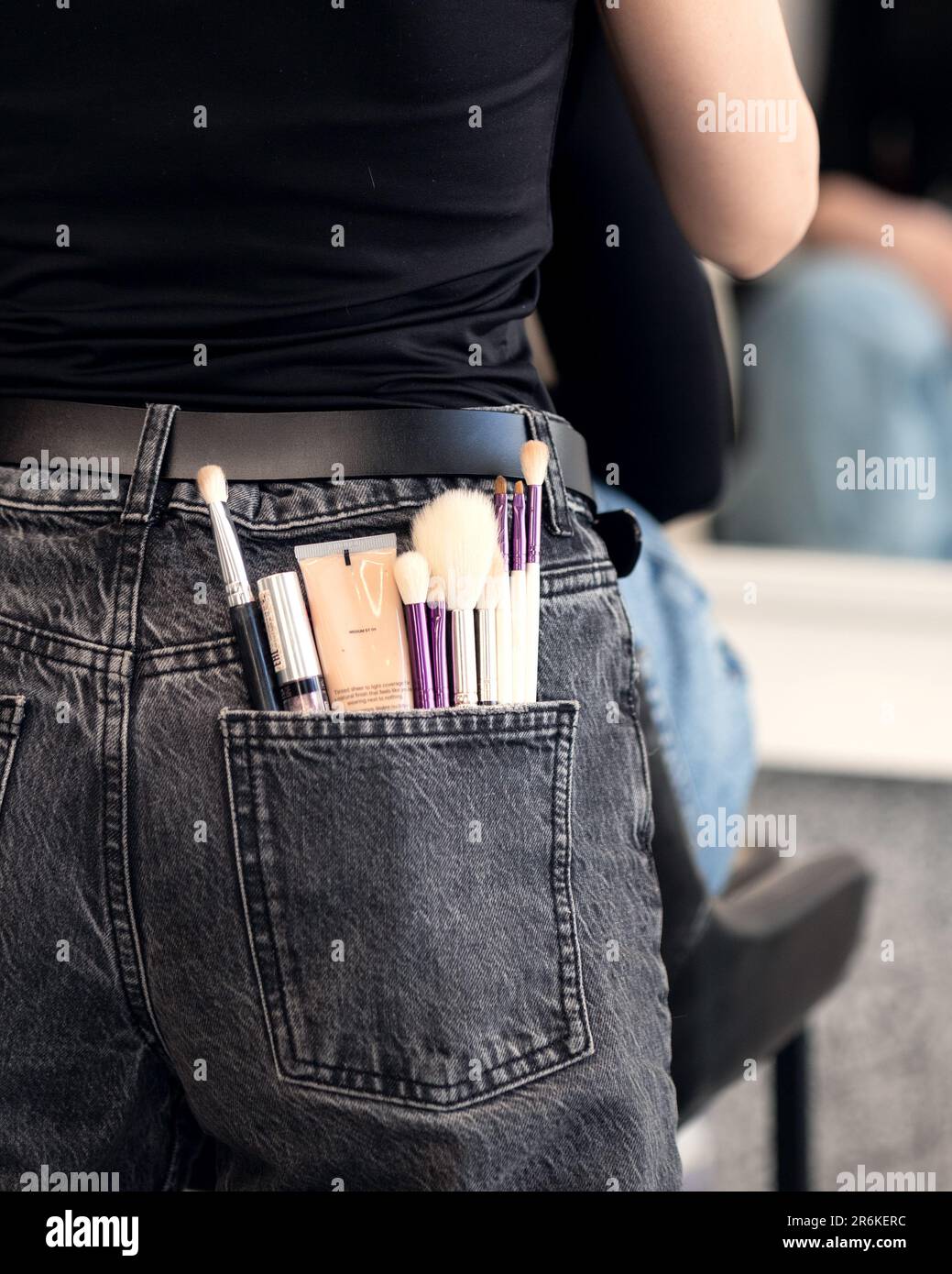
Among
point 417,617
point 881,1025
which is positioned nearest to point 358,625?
point 417,617

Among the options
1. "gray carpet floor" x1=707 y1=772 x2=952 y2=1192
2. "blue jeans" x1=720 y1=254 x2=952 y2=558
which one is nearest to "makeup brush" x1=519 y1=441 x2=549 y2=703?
"gray carpet floor" x1=707 y1=772 x2=952 y2=1192

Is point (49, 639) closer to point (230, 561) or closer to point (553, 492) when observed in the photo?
point (230, 561)

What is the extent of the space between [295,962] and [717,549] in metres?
1.81

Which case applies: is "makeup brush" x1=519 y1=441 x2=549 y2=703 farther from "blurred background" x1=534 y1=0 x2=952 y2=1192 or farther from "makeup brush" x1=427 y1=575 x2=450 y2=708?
"blurred background" x1=534 y1=0 x2=952 y2=1192

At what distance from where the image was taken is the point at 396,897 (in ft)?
1.26

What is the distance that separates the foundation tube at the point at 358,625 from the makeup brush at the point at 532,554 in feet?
0.13

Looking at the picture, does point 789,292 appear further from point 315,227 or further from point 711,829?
point 315,227

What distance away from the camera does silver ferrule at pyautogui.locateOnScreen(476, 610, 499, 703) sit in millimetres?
403

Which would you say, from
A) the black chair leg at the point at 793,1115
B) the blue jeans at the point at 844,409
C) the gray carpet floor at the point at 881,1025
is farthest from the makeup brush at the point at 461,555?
the blue jeans at the point at 844,409

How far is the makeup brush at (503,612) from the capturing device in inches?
15.9

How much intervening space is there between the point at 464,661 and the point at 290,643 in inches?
2.3

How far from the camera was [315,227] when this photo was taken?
401 millimetres

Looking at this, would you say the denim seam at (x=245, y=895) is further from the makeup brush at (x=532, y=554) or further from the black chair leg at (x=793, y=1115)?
the black chair leg at (x=793, y=1115)
